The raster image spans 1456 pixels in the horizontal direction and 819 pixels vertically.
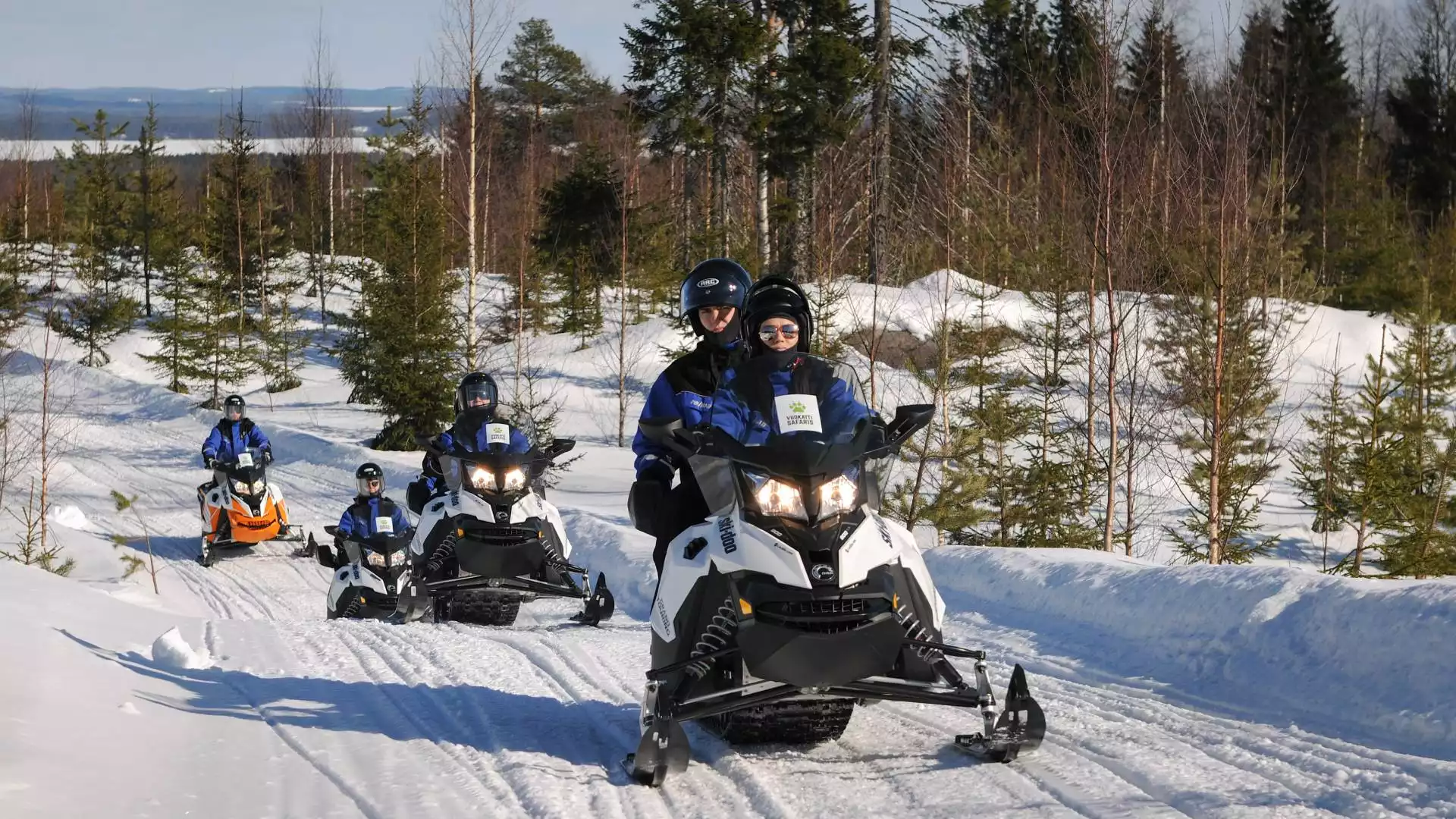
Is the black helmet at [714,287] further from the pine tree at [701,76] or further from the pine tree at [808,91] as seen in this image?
the pine tree at [701,76]

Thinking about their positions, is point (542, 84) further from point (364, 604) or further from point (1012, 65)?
point (364, 604)

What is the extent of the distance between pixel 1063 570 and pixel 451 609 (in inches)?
186

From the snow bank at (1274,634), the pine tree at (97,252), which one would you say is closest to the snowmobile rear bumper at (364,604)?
the snow bank at (1274,634)

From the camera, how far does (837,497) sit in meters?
4.44

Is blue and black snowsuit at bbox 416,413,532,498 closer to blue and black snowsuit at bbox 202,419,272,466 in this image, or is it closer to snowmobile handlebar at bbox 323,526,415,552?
snowmobile handlebar at bbox 323,526,415,552

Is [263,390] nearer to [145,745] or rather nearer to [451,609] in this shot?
[451,609]

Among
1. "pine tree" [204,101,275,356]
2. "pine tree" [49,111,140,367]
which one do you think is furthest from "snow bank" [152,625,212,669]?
"pine tree" [204,101,275,356]

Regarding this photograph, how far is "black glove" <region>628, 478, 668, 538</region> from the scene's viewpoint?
5309 millimetres

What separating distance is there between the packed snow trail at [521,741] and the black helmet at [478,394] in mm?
2182

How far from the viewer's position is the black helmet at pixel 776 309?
4973 millimetres

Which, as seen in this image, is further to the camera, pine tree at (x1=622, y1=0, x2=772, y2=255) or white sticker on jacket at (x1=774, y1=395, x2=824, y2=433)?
pine tree at (x1=622, y1=0, x2=772, y2=255)

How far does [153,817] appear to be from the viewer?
13.5 ft

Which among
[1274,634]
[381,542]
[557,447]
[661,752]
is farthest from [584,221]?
[661,752]

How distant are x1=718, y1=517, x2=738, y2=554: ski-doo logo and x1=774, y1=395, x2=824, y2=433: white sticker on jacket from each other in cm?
39
